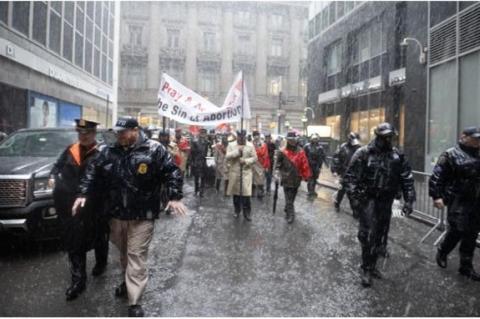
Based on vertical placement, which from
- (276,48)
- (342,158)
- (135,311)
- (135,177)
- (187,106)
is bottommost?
(135,311)

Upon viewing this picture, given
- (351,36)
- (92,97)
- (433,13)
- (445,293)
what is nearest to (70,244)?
(445,293)

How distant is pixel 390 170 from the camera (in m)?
5.74

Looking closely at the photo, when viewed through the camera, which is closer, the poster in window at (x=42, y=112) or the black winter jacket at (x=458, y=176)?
the black winter jacket at (x=458, y=176)

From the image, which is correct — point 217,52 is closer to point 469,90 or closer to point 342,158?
point 469,90

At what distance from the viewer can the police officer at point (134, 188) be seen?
15.2ft

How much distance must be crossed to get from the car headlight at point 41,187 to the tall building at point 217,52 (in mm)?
53965

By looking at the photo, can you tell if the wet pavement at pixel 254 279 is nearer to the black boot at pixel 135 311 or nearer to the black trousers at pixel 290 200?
the black boot at pixel 135 311

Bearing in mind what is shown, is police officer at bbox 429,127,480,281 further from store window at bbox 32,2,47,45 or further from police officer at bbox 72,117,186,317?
store window at bbox 32,2,47,45

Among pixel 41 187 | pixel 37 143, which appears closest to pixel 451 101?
pixel 37 143

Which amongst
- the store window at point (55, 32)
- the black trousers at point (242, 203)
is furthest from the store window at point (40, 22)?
the black trousers at point (242, 203)

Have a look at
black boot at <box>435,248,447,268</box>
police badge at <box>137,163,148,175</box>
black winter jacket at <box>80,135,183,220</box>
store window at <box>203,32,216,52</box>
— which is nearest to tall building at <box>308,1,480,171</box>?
black boot at <box>435,248,447,268</box>

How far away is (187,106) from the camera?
11961 mm

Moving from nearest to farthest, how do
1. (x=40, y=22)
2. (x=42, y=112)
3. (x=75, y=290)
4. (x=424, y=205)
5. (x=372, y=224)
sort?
(x=75, y=290)
(x=372, y=224)
(x=424, y=205)
(x=40, y=22)
(x=42, y=112)

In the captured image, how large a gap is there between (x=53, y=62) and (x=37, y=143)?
1776 cm
